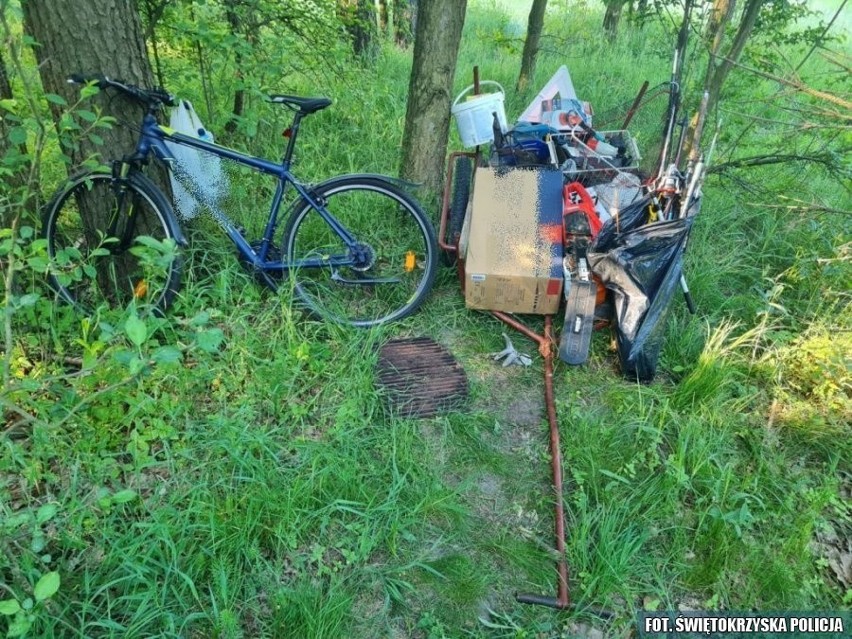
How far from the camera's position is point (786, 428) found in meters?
2.59

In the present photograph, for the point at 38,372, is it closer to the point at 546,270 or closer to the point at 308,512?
the point at 308,512

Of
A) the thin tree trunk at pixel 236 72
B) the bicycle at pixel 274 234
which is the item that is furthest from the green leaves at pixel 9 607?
the thin tree trunk at pixel 236 72

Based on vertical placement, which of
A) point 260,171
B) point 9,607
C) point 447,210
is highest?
point 260,171

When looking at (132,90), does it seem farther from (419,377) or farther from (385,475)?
(385,475)

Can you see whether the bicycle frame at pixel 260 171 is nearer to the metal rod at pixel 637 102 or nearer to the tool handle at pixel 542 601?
the tool handle at pixel 542 601

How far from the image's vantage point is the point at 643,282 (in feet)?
8.79

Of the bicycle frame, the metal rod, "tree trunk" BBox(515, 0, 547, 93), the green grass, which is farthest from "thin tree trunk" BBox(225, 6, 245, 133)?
"tree trunk" BBox(515, 0, 547, 93)

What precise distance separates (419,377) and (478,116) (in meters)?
1.85

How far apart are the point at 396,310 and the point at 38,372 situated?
170 centimetres

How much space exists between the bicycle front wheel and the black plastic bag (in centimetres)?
97

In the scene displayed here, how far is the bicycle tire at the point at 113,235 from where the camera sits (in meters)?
2.60

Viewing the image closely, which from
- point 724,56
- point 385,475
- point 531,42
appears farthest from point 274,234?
point 531,42

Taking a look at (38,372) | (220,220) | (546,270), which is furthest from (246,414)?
(546,270)

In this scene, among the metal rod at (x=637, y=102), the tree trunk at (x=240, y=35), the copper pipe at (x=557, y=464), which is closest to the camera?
the copper pipe at (x=557, y=464)
